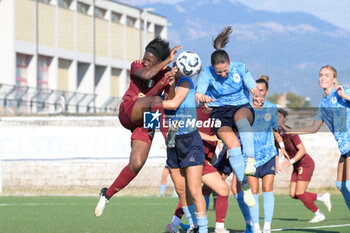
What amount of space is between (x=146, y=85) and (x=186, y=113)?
708mm

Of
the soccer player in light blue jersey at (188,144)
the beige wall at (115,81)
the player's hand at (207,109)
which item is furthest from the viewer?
the beige wall at (115,81)

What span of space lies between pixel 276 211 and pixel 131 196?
6257mm

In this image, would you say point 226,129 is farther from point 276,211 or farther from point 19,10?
point 19,10

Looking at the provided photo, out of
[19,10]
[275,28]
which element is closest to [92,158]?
[275,28]

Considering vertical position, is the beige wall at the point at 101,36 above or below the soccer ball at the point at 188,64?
above

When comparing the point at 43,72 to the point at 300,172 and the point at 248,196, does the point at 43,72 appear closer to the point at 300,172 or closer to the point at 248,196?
the point at 300,172

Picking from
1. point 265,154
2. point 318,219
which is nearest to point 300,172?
point 318,219

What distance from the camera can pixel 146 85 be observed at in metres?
8.80

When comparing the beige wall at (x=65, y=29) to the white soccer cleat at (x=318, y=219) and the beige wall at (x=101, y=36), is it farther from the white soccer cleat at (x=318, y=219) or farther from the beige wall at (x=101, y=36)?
the white soccer cleat at (x=318, y=219)

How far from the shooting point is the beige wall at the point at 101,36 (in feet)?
146

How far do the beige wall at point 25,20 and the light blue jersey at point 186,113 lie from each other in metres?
30.2

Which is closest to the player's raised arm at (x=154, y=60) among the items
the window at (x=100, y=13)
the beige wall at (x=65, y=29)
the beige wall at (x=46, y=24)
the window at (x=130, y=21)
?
the beige wall at (x=46, y=24)

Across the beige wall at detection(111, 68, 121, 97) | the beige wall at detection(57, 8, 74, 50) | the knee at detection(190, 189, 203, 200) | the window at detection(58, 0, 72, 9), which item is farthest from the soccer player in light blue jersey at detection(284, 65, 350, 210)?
Answer: the beige wall at detection(111, 68, 121, 97)

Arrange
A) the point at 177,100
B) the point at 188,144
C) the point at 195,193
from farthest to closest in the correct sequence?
the point at 188,144, the point at 195,193, the point at 177,100
